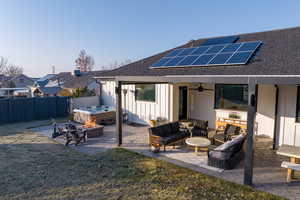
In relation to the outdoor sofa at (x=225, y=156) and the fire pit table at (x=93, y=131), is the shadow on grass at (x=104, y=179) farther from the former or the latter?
the fire pit table at (x=93, y=131)

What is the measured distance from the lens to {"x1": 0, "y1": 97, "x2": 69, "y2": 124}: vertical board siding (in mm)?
12140

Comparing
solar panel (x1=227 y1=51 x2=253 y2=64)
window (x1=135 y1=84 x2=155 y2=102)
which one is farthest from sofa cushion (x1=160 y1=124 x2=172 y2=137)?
window (x1=135 y1=84 x2=155 y2=102)

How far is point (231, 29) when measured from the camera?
16.8 meters

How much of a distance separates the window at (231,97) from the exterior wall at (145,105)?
2479 millimetres

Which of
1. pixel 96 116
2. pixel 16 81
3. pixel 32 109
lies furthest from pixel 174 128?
pixel 16 81

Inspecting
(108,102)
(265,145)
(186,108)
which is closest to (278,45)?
(265,145)

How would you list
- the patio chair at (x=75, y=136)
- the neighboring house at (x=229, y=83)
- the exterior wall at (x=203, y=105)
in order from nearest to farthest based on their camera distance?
the neighboring house at (x=229, y=83)
the patio chair at (x=75, y=136)
the exterior wall at (x=203, y=105)

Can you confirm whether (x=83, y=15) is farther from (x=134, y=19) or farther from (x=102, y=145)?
(x=102, y=145)

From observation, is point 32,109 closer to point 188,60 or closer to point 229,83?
point 188,60

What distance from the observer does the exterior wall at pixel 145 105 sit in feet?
34.2

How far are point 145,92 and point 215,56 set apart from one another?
5.17 m

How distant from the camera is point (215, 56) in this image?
23.6ft

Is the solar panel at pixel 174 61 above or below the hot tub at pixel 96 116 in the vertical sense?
above

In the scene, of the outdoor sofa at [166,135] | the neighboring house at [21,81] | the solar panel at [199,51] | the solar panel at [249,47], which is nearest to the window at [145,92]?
the solar panel at [199,51]
